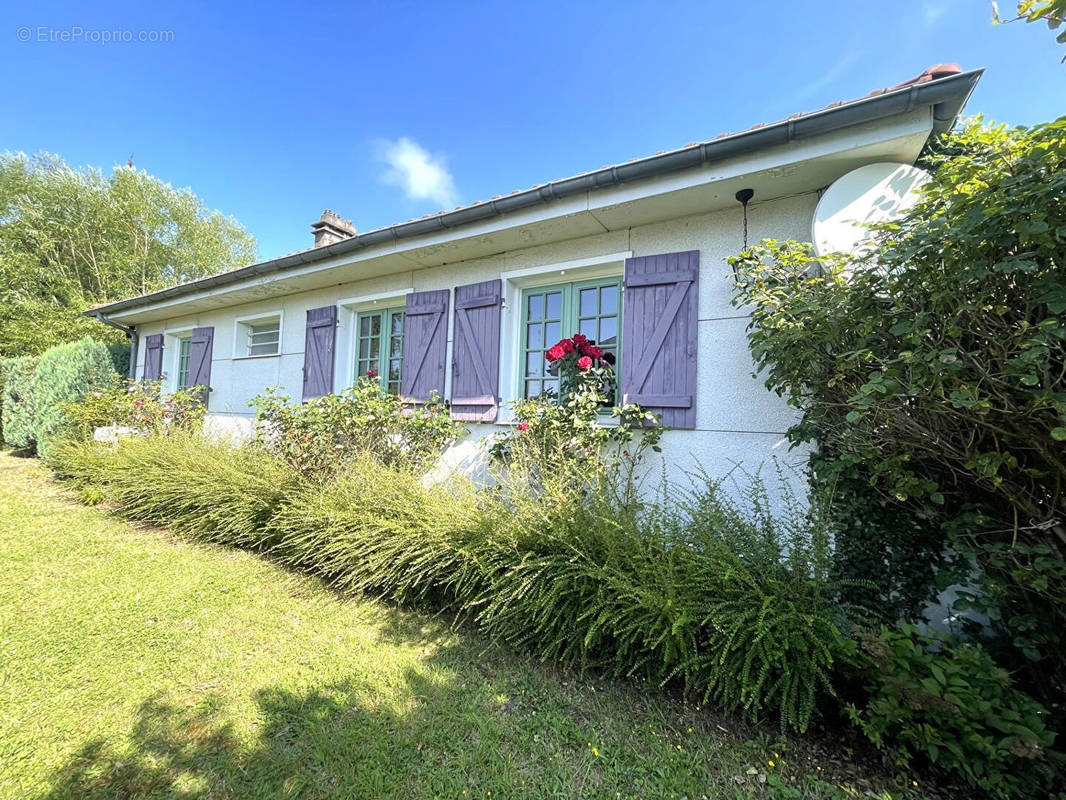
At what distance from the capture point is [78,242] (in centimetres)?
1588

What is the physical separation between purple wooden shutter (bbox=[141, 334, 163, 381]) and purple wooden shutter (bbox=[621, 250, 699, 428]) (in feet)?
31.9

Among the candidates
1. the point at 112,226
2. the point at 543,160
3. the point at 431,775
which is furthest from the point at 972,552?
the point at 112,226

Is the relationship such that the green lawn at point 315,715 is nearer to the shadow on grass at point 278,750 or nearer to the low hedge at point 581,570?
the shadow on grass at point 278,750

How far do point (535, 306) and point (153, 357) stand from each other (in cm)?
901

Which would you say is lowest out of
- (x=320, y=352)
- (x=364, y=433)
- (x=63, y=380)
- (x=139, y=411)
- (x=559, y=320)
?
(x=364, y=433)

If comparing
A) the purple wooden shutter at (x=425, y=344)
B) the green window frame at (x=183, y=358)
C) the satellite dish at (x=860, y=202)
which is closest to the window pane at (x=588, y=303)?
the purple wooden shutter at (x=425, y=344)

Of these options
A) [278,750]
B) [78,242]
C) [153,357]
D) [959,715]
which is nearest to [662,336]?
[959,715]

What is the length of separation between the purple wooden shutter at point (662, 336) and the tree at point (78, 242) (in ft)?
67.2

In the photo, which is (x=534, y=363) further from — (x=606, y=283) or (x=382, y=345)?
(x=382, y=345)

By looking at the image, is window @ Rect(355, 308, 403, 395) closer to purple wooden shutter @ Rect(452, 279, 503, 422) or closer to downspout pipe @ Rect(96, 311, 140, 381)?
purple wooden shutter @ Rect(452, 279, 503, 422)

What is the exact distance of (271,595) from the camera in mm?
3230

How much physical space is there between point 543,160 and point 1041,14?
7.06 metres

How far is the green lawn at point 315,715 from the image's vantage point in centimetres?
165

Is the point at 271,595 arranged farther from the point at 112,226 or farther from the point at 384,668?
the point at 112,226
